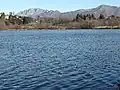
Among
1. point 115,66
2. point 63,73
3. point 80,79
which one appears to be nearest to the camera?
point 80,79

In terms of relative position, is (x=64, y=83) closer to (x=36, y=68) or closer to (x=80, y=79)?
(x=80, y=79)

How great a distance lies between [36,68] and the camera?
106 feet

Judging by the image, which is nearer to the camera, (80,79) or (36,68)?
(80,79)

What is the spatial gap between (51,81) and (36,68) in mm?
7741

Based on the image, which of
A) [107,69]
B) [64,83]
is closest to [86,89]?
[64,83]

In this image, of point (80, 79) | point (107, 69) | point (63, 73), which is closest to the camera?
point (80, 79)

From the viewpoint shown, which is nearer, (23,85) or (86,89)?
(86,89)

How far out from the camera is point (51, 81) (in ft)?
82.0

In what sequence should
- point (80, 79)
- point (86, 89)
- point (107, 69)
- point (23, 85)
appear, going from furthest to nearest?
point (107, 69) → point (80, 79) → point (23, 85) → point (86, 89)

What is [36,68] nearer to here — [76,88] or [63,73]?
[63,73]

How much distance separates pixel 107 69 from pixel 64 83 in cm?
862

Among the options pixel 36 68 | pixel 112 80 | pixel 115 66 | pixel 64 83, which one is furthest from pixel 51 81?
pixel 115 66

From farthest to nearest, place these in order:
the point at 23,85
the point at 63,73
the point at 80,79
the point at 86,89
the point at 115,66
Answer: the point at 115,66
the point at 63,73
the point at 80,79
the point at 23,85
the point at 86,89

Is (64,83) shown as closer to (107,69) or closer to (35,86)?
(35,86)
